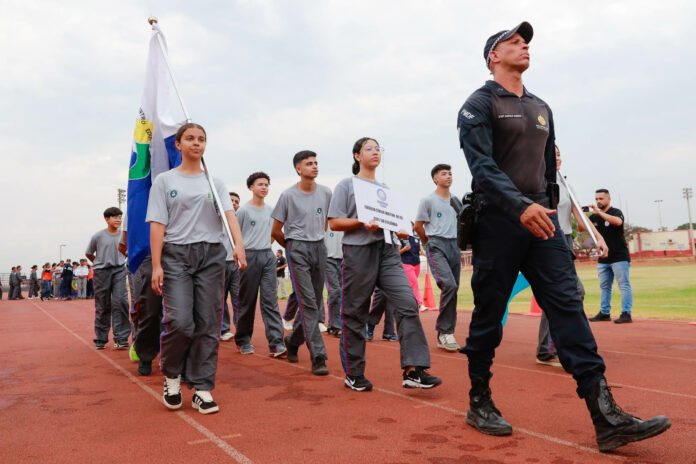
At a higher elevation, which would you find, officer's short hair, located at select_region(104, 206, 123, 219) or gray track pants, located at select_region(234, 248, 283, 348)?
officer's short hair, located at select_region(104, 206, 123, 219)

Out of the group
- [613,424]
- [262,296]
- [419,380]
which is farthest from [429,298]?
[613,424]

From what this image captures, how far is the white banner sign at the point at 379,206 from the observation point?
474cm

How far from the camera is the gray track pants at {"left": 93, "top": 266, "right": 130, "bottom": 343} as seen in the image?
8.17 m

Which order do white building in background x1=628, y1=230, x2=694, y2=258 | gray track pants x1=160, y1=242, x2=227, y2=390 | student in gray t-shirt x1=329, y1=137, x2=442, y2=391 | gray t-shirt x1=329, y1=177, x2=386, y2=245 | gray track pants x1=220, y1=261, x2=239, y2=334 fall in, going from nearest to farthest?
gray track pants x1=160, y1=242, x2=227, y2=390
student in gray t-shirt x1=329, y1=137, x2=442, y2=391
gray t-shirt x1=329, y1=177, x2=386, y2=245
gray track pants x1=220, y1=261, x2=239, y2=334
white building in background x1=628, y1=230, x2=694, y2=258

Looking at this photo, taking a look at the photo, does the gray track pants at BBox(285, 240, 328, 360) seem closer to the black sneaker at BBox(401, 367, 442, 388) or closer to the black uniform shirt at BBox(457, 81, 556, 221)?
the black sneaker at BBox(401, 367, 442, 388)

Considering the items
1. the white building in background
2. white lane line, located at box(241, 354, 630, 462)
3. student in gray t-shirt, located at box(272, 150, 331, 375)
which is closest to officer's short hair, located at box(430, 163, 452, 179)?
student in gray t-shirt, located at box(272, 150, 331, 375)

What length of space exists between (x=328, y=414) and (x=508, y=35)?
2.72 meters

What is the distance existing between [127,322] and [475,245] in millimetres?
6390

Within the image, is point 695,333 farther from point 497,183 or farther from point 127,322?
point 127,322

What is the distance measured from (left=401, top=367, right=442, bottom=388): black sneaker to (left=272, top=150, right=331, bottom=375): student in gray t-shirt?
1552mm

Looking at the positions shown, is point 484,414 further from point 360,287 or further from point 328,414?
point 360,287

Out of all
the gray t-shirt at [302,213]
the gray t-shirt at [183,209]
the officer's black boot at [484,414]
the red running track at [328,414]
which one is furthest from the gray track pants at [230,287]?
the officer's black boot at [484,414]

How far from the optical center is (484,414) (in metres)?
3.45

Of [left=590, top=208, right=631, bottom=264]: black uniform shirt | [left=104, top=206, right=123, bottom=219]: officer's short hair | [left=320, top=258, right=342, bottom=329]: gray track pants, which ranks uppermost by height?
[left=104, top=206, right=123, bottom=219]: officer's short hair
